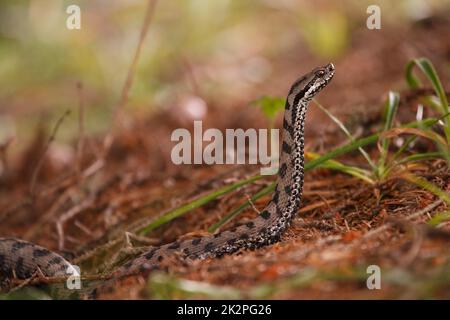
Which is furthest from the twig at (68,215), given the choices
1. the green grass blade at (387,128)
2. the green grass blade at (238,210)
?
the green grass blade at (387,128)

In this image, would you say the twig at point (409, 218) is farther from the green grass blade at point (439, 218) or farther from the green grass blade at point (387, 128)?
the green grass blade at point (387, 128)

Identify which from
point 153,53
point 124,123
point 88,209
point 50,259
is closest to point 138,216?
point 88,209

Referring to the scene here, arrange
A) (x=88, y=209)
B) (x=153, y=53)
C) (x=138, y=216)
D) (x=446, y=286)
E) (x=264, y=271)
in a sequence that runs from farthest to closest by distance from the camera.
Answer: (x=153, y=53)
(x=88, y=209)
(x=138, y=216)
(x=264, y=271)
(x=446, y=286)

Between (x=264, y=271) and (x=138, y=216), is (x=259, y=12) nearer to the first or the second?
(x=138, y=216)

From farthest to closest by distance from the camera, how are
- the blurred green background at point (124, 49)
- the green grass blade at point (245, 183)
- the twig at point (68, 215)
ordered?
the blurred green background at point (124, 49)
the twig at point (68, 215)
the green grass blade at point (245, 183)

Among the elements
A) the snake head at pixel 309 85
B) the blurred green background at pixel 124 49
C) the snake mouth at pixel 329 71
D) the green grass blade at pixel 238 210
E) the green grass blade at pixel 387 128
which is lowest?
the green grass blade at pixel 238 210

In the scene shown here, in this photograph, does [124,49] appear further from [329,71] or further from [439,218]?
[439,218]

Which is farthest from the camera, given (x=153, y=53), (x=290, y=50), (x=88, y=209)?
(x=290, y=50)

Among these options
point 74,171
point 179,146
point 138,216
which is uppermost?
point 179,146
